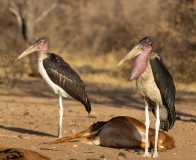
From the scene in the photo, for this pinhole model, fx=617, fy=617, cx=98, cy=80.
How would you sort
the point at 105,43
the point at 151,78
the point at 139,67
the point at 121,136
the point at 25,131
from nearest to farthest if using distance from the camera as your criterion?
the point at 139,67 < the point at 151,78 < the point at 121,136 < the point at 25,131 < the point at 105,43

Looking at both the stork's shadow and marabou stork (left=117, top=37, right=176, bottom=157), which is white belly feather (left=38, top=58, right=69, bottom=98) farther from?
marabou stork (left=117, top=37, right=176, bottom=157)

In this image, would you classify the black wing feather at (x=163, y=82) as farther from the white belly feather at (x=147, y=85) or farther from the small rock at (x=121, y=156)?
the small rock at (x=121, y=156)

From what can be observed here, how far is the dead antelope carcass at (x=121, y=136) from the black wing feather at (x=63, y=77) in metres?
1.02

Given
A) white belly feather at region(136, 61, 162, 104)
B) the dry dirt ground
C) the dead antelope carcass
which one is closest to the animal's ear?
the dead antelope carcass

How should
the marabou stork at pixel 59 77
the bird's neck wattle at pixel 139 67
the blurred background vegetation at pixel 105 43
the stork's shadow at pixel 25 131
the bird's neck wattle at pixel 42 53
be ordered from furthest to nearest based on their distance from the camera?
1. the blurred background vegetation at pixel 105 43
2. the stork's shadow at pixel 25 131
3. the bird's neck wattle at pixel 42 53
4. the marabou stork at pixel 59 77
5. the bird's neck wattle at pixel 139 67

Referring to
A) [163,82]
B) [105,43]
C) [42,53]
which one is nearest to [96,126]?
[163,82]

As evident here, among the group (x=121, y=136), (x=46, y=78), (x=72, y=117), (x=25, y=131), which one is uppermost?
(x=46, y=78)

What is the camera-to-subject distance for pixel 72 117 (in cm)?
1135

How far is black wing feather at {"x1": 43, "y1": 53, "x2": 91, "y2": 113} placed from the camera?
8727 mm

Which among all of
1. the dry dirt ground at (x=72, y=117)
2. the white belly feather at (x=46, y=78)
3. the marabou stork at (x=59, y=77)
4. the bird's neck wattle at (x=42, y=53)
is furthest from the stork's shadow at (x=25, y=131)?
the bird's neck wattle at (x=42, y=53)

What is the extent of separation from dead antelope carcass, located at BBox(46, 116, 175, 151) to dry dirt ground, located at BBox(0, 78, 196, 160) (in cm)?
11

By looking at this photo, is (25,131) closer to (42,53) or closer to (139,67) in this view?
(42,53)

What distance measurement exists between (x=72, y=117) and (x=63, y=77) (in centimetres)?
264

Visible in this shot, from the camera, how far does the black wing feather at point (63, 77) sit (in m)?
8.73
